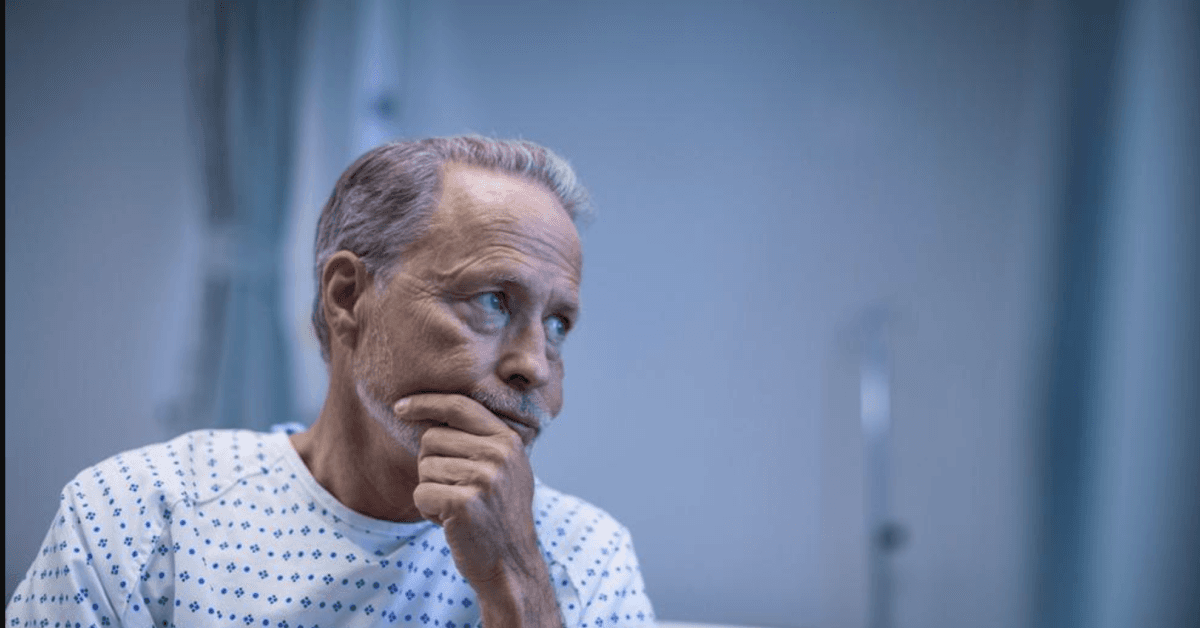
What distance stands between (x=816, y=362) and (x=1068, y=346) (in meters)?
0.46

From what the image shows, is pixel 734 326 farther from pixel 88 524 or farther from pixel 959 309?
pixel 88 524

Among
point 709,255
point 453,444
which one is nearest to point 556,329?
point 453,444

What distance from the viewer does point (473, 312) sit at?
995 mm

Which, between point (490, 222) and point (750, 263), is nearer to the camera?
point (490, 222)

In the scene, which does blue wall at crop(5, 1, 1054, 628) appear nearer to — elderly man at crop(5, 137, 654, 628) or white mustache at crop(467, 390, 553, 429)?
elderly man at crop(5, 137, 654, 628)

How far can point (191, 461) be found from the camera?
1086 mm

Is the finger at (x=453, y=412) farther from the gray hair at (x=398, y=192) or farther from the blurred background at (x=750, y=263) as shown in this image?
the blurred background at (x=750, y=263)

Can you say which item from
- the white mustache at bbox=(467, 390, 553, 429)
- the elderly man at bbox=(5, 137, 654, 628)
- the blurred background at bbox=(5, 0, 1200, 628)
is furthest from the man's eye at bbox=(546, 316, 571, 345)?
Result: the blurred background at bbox=(5, 0, 1200, 628)

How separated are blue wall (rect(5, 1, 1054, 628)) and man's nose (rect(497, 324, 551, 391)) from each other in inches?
28.6

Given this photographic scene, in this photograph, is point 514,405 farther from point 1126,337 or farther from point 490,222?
point 1126,337

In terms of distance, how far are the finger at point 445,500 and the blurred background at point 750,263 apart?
826mm

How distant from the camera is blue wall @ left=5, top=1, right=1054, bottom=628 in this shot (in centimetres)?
163

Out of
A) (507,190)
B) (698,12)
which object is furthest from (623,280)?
(507,190)

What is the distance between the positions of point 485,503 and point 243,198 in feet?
→ 3.85
